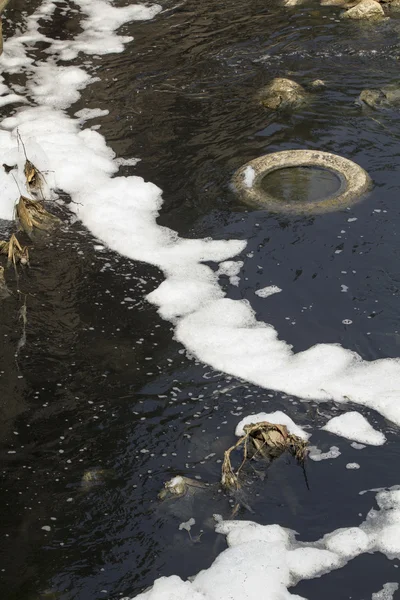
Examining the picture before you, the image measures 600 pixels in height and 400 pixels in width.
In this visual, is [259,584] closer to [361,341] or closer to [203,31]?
[361,341]

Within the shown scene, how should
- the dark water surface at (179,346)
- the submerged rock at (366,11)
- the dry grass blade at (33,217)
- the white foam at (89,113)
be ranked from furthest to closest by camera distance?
the submerged rock at (366,11) < the white foam at (89,113) < the dry grass blade at (33,217) < the dark water surface at (179,346)

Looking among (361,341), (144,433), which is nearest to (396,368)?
(361,341)

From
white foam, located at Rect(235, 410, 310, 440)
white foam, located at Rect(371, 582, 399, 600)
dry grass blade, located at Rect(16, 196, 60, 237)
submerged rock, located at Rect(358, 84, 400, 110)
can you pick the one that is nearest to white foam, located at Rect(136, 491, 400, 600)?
white foam, located at Rect(371, 582, 399, 600)

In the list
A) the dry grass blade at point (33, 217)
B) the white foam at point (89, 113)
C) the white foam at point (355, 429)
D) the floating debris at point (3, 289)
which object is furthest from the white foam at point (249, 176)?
the white foam at point (355, 429)

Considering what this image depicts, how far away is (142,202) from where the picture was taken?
7852 millimetres

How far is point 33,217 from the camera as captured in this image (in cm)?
760

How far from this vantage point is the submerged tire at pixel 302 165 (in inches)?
291

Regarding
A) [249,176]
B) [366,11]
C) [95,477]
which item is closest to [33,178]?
[249,176]

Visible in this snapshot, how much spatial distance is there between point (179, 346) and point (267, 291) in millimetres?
949

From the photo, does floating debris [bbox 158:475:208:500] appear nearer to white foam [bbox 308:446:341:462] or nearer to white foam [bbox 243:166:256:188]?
white foam [bbox 308:446:341:462]

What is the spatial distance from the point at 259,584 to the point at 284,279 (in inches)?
116

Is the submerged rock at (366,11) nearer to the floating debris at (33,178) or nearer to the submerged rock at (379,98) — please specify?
the submerged rock at (379,98)

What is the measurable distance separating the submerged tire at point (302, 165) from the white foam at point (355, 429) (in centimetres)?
260

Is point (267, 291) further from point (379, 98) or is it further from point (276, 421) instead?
point (379, 98)
